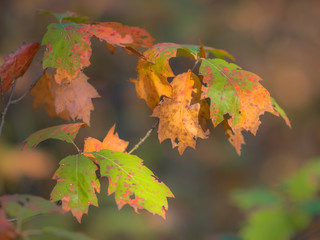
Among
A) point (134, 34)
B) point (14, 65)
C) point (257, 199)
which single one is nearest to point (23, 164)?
point (257, 199)

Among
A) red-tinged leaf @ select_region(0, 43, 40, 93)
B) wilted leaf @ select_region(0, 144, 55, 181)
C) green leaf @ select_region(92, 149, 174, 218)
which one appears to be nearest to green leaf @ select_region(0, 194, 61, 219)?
green leaf @ select_region(92, 149, 174, 218)

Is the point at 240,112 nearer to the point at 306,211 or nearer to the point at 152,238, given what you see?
the point at 306,211

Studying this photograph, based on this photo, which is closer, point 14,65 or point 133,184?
point 133,184

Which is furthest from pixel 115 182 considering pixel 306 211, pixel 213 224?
pixel 213 224

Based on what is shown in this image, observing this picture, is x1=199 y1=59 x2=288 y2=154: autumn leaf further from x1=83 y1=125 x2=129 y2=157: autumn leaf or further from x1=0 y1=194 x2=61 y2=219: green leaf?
x1=0 y1=194 x2=61 y2=219: green leaf

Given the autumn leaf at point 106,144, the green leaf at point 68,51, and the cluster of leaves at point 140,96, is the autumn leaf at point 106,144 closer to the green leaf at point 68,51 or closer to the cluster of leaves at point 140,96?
the cluster of leaves at point 140,96

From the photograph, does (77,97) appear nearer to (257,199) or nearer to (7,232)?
(7,232)

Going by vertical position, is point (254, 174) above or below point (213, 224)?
above
